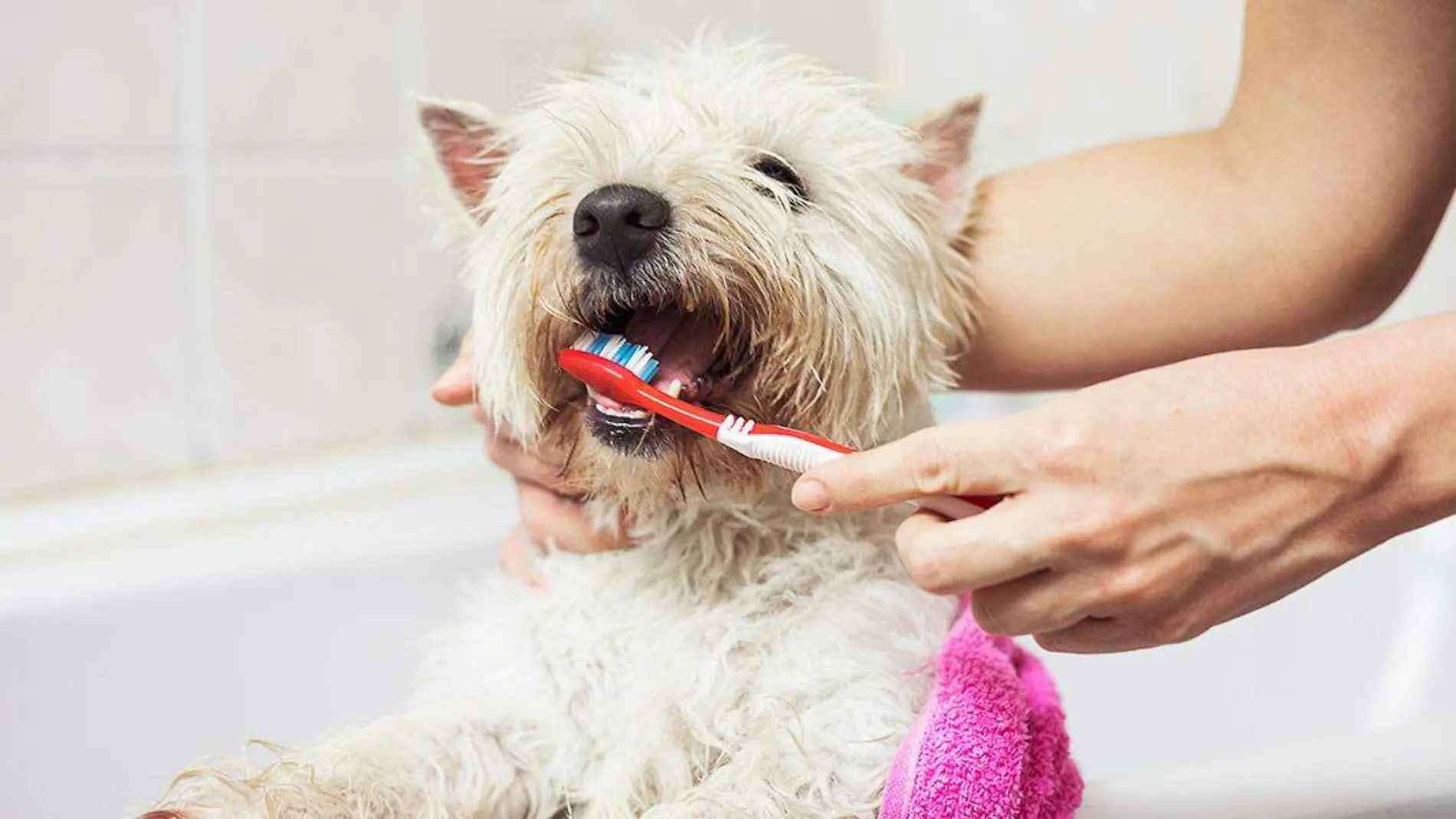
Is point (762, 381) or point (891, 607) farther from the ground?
point (762, 381)

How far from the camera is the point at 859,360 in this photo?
31.0 inches

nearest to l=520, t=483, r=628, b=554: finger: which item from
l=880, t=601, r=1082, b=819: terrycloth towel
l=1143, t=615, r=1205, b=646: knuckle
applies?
l=880, t=601, r=1082, b=819: terrycloth towel

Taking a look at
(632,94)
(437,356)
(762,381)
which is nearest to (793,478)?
(762,381)

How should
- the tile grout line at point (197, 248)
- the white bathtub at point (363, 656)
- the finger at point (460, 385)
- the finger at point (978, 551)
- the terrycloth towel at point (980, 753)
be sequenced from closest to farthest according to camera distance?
the finger at point (978, 551) < the terrycloth towel at point (980, 753) < the white bathtub at point (363, 656) < the finger at point (460, 385) < the tile grout line at point (197, 248)

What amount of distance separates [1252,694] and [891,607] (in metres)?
0.79

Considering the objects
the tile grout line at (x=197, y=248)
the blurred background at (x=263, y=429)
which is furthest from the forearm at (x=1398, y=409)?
the tile grout line at (x=197, y=248)

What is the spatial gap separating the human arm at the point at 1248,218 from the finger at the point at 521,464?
0.30 metres

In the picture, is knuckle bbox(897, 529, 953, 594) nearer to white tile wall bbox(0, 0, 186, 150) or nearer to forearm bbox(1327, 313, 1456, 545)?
forearm bbox(1327, 313, 1456, 545)

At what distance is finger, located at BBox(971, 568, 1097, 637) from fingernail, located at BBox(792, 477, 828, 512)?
9 cm

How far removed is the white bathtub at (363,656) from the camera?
A: 0.79m

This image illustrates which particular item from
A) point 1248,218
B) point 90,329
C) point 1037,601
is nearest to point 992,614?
point 1037,601

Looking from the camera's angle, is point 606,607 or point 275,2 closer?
point 606,607

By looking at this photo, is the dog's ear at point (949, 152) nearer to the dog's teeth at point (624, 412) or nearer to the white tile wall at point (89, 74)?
the dog's teeth at point (624, 412)

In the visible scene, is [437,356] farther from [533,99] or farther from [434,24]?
[533,99]
